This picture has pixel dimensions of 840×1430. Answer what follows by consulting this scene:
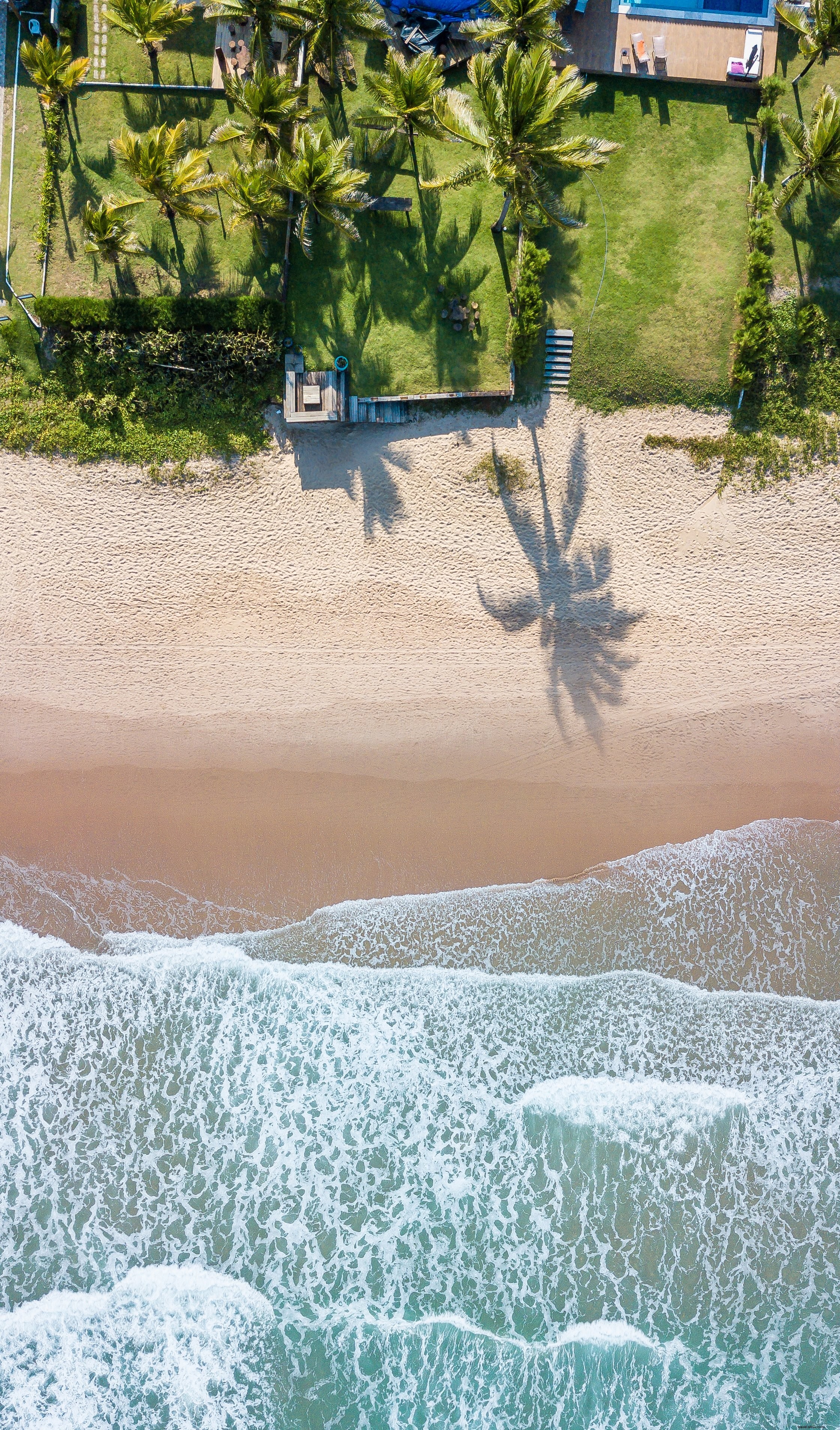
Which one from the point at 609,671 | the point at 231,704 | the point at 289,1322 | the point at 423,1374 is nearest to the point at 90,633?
the point at 231,704

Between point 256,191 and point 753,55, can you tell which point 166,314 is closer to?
point 256,191

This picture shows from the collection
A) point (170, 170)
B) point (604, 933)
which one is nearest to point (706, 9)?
point (170, 170)

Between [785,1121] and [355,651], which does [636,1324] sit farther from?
[355,651]

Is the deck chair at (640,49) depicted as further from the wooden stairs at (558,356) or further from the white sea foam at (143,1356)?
the white sea foam at (143,1356)

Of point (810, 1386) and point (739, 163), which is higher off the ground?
point (739, 163)

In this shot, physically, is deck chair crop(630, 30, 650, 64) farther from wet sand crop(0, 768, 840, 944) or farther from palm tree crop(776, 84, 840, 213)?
wet sand crop(0, 768, 840, 944)

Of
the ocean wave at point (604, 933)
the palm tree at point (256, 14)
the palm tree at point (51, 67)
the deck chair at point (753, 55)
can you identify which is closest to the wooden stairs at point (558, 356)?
the deck chair at point (753, 55)
